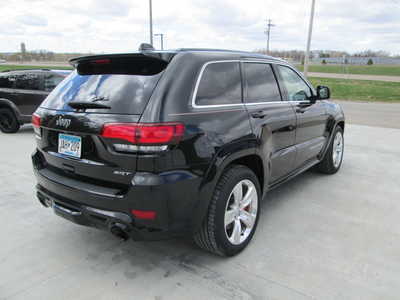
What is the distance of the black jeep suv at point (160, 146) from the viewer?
2.34 meters

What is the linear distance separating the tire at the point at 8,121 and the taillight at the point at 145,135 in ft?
24.5

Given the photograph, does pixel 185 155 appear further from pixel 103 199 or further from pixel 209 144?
pixel 103 199

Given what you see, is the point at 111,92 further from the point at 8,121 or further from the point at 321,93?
the point at 8,121

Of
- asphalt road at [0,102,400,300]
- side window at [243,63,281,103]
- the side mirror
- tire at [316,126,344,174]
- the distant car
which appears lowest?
asphalt road at [0,102,400,300]

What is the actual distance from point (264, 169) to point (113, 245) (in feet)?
5.30

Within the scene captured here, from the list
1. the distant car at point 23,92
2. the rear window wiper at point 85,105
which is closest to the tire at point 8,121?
the distant car at point 23,92

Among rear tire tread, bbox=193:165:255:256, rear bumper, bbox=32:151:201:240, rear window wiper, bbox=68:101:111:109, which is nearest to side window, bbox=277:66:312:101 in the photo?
rear tire tread, bbox=193:165:255:256

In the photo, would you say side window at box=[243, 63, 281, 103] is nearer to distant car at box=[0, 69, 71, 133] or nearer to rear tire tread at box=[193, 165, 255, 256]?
rear tire tread at box=[193, 165, 255, 256]

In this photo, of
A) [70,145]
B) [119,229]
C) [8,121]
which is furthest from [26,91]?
[119,229]

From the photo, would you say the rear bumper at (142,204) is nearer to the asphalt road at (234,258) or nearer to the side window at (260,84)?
the asphalt road at (234,258)

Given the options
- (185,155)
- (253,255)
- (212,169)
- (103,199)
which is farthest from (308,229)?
(103,199)

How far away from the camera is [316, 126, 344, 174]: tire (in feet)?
16.9

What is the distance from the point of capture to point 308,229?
3496 mm

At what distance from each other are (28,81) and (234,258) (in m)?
7.70
